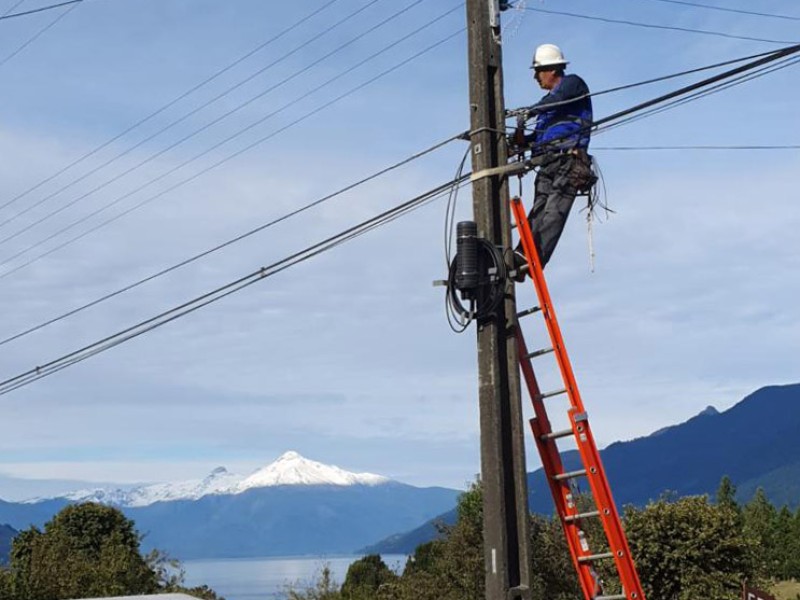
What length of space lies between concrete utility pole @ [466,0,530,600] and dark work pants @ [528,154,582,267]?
39 cm

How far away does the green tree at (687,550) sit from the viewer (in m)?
51.3

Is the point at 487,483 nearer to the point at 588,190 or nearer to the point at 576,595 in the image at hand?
the point at 588,190

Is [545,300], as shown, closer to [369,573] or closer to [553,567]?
[553,567]

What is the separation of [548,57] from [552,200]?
1.77m

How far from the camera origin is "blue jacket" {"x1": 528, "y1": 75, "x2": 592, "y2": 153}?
45.0 feet

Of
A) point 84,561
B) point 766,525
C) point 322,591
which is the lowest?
point 322,591

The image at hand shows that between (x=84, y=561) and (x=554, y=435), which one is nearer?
(x=554, y=435)

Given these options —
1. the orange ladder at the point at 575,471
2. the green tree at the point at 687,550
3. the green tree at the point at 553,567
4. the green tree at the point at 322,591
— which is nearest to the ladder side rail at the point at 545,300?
the orange ladder at the point at 575,471

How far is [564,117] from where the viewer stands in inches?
546

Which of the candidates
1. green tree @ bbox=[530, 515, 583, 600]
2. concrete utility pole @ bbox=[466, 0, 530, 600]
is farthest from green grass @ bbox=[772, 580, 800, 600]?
concrete utility pole @ bbox=[466, 0, 530, 600]

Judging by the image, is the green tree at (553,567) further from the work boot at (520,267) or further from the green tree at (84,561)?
the work boot at (520,267)

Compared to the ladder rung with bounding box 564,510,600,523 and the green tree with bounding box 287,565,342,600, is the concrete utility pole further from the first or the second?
the green tree with bounding box 287,565,342,600

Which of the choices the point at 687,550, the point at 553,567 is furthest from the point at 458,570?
the point at 687,550

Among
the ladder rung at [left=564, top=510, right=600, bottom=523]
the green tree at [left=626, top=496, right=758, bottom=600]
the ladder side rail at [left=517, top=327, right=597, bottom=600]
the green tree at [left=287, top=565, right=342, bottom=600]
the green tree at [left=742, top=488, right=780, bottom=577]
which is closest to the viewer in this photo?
the ladder rung at [left=564, top=510, right=600, bottom=523]
